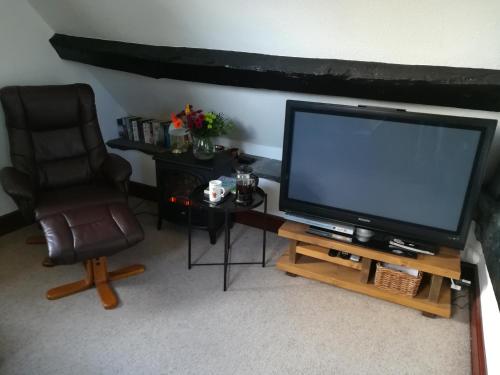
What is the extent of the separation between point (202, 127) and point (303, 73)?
33.1 inches

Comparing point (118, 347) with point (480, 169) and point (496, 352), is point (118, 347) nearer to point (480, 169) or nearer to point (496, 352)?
point (496, 352)

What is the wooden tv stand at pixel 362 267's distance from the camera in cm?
214

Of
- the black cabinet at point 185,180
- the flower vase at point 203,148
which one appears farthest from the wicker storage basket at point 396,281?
the flower vase at point 203,148

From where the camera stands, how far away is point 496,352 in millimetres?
1705

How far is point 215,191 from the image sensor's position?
91.6 inches

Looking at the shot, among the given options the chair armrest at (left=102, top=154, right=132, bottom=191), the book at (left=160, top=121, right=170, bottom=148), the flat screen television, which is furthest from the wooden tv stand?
the book at (left=160, top=121, right=170, bottom=148)

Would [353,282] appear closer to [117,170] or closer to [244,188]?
[244,188]

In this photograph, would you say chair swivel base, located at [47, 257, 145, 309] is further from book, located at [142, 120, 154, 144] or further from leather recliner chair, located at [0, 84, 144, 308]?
book, located at [142, 120, 154, 144]

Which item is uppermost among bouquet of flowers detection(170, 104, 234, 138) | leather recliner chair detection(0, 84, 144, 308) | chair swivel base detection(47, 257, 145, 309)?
bouquet of flowers detection(170, 104, 234, 138)

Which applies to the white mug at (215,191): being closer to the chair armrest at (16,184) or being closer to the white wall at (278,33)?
the white wall at (278,33)

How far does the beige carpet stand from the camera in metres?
1.90

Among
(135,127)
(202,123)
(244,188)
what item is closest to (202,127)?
(202,123)

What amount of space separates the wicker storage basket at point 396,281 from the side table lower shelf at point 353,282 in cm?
3

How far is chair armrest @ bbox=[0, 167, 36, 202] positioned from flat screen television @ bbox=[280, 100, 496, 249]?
61.6 inches
